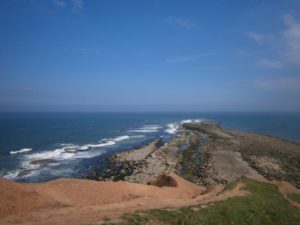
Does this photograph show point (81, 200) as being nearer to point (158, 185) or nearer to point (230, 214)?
point (230, 214)

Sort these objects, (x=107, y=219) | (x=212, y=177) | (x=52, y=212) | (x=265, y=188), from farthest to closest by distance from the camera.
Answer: (x=212, y=177) < (x=265, y=188) < (x=52, y=212) < (x=107, y=219)

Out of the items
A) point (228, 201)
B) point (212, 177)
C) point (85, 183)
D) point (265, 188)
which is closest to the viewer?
point (228, 201)

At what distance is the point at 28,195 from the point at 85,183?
4642mm

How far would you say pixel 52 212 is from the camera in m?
13.2

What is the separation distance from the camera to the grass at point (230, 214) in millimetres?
12266

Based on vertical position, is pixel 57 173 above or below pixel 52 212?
below

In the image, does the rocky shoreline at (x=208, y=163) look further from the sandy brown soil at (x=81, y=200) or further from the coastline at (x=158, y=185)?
the sandy brown soil at (x=81, y=200)

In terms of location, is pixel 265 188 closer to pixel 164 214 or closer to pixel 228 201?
pixel 228 201

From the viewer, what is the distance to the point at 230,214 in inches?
545

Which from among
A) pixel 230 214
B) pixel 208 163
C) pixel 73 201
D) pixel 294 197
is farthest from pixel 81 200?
pixel 208 163

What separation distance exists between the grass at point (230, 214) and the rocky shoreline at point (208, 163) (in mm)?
18480

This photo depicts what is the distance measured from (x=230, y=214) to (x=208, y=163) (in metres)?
31.8

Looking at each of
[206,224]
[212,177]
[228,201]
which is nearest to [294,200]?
[228,201]

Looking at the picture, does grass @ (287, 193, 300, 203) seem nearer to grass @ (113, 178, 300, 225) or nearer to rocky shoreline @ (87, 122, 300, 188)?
grass @ (113, 178, 300, 225)
